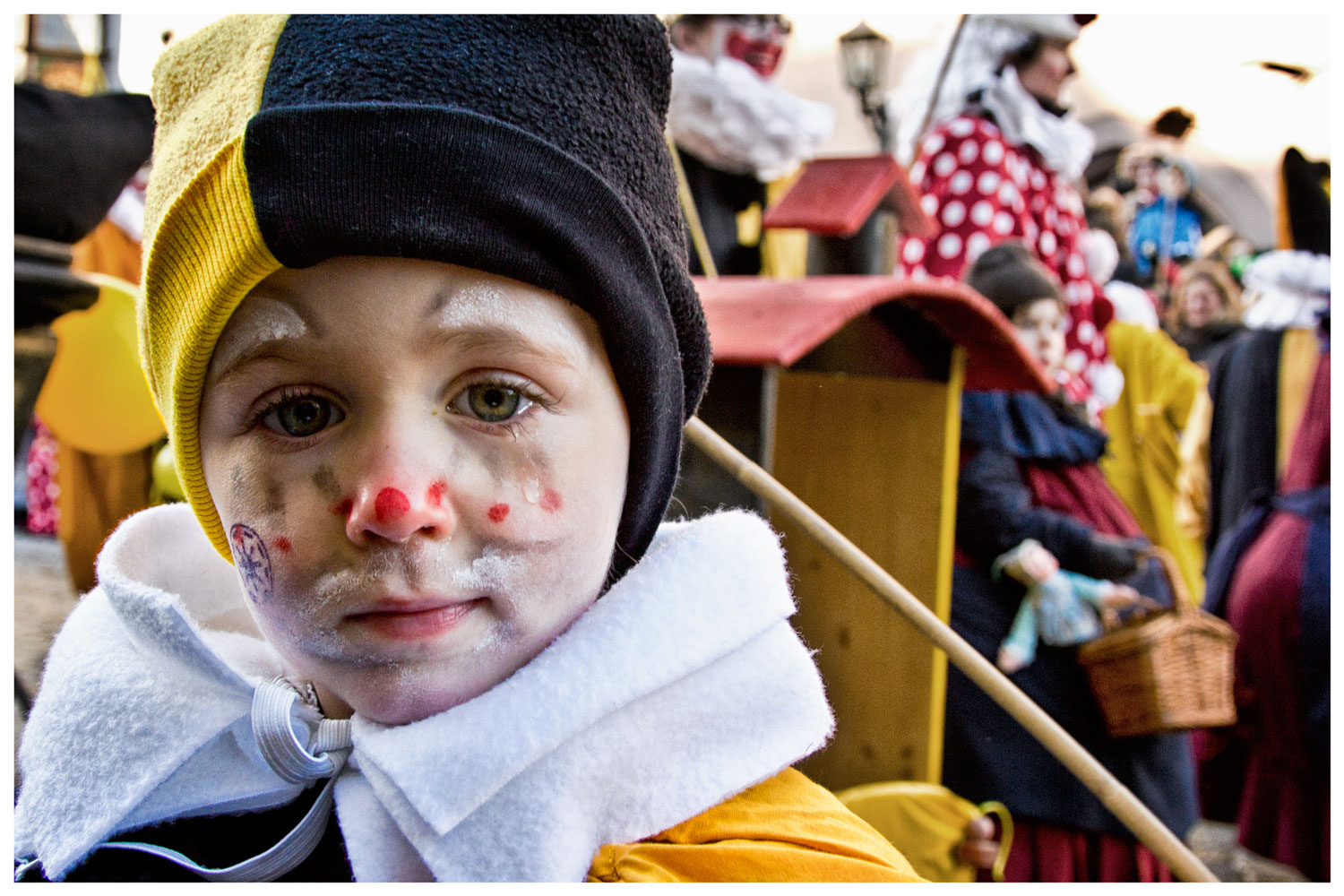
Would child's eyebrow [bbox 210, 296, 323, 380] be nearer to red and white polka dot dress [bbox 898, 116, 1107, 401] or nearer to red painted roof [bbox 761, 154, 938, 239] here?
red painted roof [bbox 761, 154, 938, 239]

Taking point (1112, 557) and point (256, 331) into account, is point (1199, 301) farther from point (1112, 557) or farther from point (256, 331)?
point (256, 331)

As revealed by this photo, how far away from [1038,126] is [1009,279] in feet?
0.74

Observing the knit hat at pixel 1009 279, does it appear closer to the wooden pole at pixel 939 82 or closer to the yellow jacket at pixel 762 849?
the wooden pole at pixel 939 82

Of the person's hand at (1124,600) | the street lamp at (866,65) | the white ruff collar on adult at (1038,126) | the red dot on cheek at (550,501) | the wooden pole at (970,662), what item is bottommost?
the person's hand at (1124,600)

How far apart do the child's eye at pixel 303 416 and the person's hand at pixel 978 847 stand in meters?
0.75

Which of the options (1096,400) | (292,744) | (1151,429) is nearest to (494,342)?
(292,744)

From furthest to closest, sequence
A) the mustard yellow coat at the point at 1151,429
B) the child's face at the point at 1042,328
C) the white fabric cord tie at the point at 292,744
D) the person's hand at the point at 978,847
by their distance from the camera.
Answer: the mustard yellow coat at the point at 1151,429
the child's face at the point at 1042,328
the person's hand at the point at 978,847
the white fabric cord tie at the point at 292,744

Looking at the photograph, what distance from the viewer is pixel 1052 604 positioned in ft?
4.36

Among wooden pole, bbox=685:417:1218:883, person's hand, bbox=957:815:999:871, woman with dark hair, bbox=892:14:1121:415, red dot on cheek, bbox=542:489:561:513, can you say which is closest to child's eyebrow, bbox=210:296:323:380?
red dot on cheek, bbox=542:489:561:513

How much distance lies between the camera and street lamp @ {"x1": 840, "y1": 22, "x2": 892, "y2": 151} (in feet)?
3.38

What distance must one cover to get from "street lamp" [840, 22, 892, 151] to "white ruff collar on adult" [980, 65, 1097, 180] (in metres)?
0.31

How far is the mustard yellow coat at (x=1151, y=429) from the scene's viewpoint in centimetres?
171

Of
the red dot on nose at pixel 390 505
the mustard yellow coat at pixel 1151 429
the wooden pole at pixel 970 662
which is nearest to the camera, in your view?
the red dot on nose at pixel 390 505

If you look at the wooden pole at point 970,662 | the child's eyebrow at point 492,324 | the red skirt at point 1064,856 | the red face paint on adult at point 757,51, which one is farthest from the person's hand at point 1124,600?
the child's eyebrow at point 492,324
